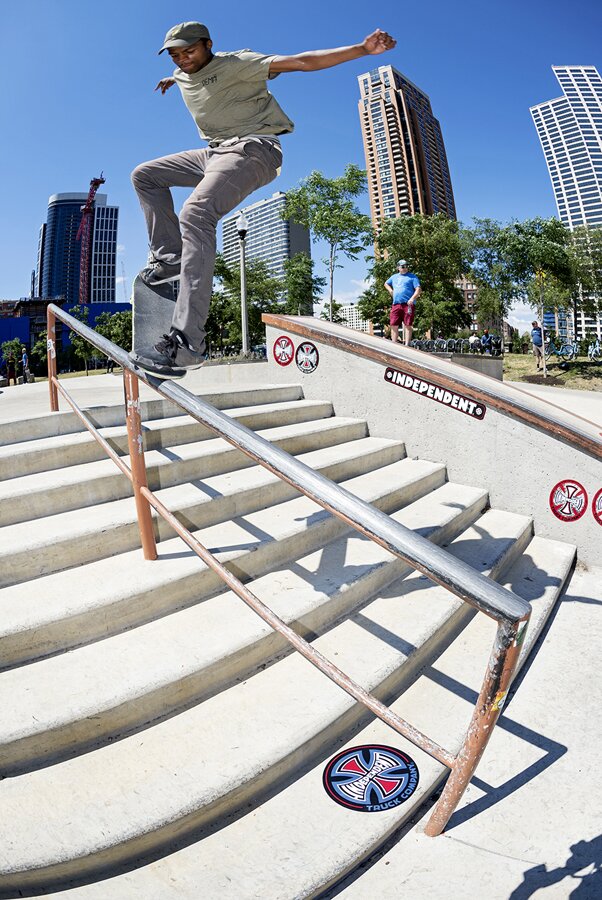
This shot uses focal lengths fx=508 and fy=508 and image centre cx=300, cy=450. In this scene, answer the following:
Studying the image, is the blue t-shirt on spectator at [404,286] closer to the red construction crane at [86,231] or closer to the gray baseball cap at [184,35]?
the gray baseball cap at [184,35]

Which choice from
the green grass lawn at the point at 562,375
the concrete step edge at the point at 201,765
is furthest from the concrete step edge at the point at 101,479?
the green grass lawn at the point at 562,375

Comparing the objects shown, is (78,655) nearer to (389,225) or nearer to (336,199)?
(336,199)

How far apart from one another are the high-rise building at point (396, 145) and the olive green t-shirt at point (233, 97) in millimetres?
115940

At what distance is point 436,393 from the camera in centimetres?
477

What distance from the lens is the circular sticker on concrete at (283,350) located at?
5.62 m

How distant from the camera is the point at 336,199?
26.8m

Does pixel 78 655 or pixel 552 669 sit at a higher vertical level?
pixel 78 655

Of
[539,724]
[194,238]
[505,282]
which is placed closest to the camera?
[539,724]

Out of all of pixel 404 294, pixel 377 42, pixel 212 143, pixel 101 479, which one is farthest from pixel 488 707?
pixel 404 294

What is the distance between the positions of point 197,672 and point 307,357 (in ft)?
13.1

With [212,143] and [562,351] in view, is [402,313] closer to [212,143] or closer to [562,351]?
[212,143]

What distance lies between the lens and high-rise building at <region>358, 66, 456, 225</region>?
111 m

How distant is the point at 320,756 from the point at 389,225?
40271 mm

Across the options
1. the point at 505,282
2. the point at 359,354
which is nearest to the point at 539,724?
the point at 359,354
